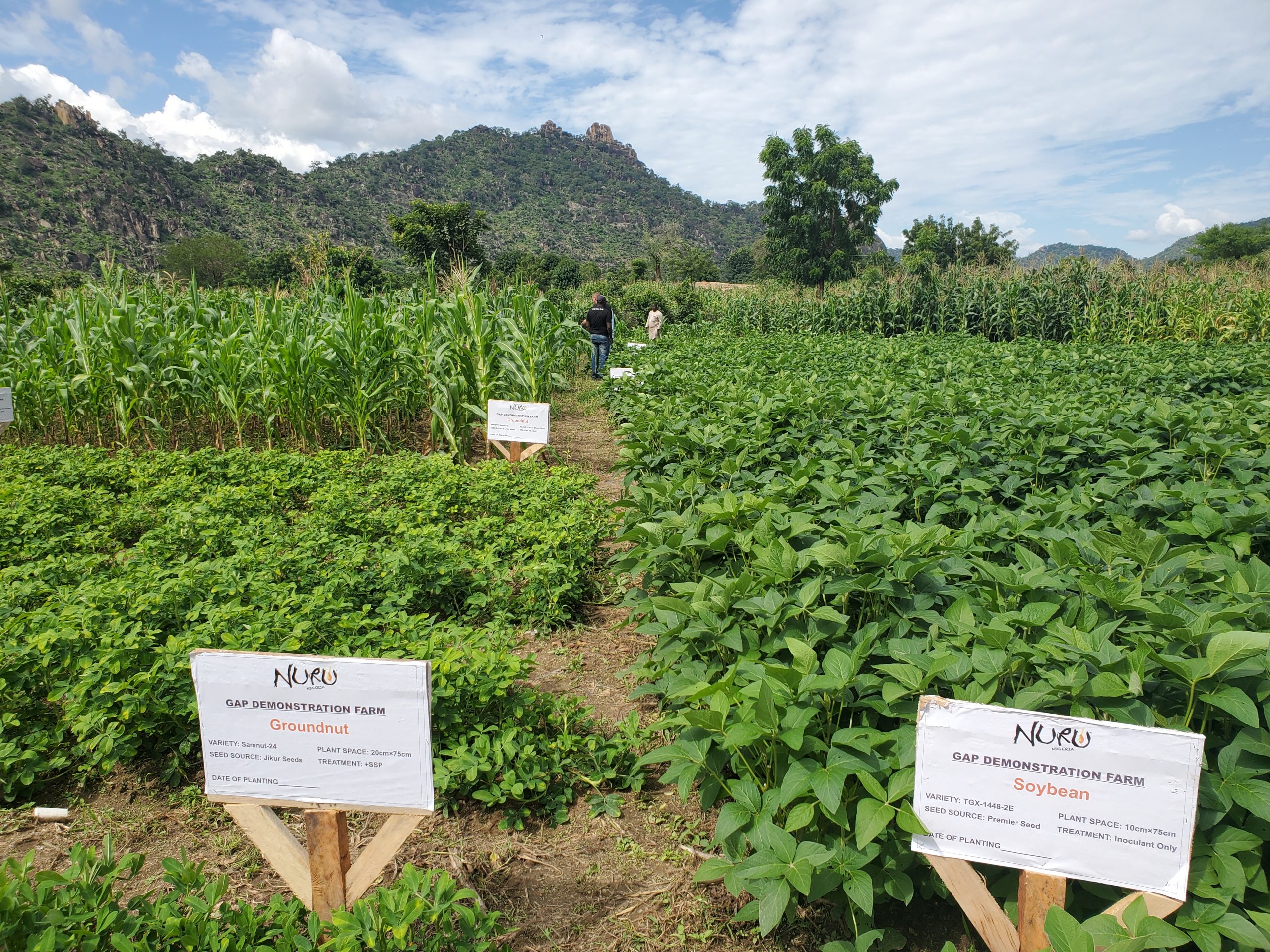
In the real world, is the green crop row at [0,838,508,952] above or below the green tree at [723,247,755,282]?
below

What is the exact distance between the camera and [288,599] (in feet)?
9.26

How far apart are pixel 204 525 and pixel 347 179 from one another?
87387 mm

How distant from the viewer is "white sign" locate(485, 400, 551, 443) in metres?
6.43

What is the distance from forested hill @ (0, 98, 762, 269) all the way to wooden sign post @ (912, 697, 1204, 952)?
16.8 m

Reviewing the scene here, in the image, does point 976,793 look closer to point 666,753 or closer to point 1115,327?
point 666,753

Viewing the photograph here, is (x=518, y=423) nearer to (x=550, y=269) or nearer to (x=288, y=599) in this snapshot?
(x=288, y=599)

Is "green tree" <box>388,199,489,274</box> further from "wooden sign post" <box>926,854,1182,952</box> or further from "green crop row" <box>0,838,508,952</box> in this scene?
"wooden sign post" <box>926,854,1182,952</box>

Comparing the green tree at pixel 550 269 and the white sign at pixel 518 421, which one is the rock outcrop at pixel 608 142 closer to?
the green tree at pixel 550 269

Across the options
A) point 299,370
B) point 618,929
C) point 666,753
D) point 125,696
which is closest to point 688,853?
point 618,929

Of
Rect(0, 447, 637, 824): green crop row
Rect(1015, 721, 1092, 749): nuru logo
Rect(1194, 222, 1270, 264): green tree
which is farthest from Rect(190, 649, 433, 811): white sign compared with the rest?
Rect(1194, 222, 1270, 264): green tree

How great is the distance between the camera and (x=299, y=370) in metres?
6.94

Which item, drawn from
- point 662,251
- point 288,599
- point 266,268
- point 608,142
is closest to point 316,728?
point 288,599

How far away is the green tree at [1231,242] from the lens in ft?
170

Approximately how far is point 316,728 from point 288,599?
133cm
